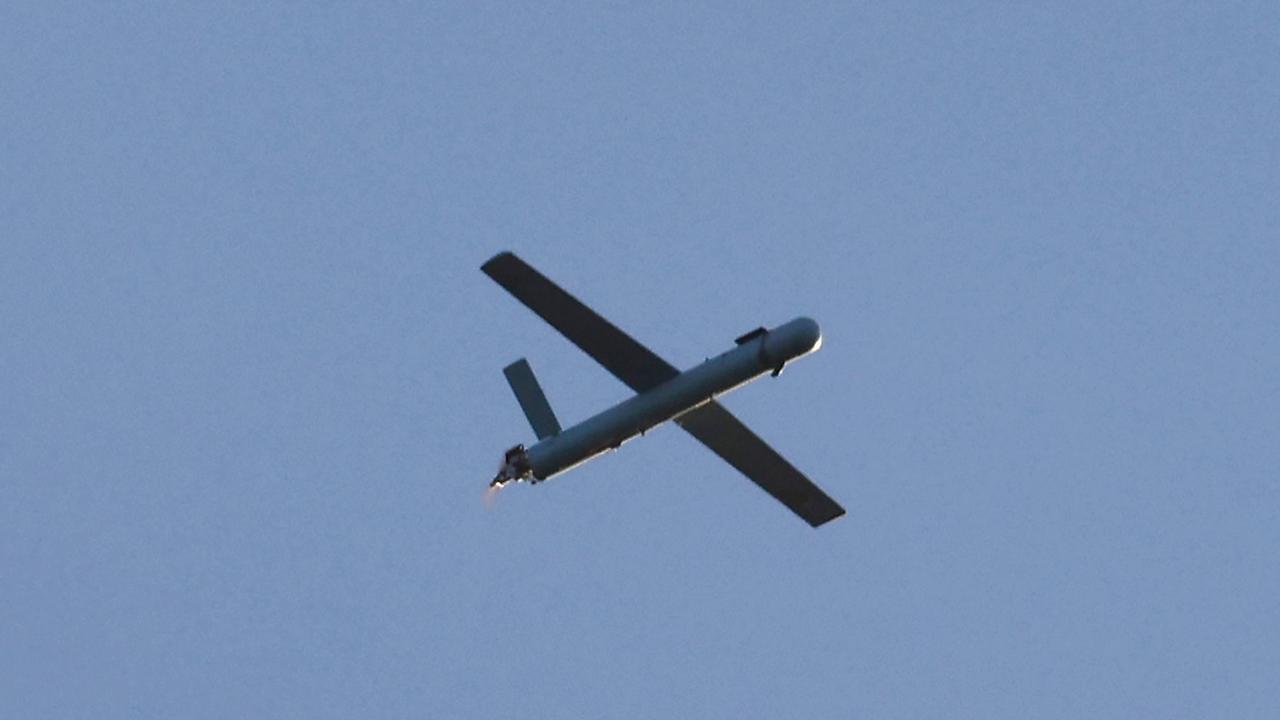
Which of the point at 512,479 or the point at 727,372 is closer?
the point at 727,372

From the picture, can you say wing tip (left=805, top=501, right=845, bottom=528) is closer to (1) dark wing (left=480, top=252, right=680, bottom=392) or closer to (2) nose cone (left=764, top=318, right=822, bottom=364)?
(1) dark wing (left=480, top=252, right=680, bottom=392)

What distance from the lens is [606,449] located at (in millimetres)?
43031

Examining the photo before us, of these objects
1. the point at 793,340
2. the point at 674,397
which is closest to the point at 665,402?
the point at 674,397

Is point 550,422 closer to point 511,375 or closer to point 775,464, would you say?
point 511,375

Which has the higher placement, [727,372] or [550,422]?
[550,422]

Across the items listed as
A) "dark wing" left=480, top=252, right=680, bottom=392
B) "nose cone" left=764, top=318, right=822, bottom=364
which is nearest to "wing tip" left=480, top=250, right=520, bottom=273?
"dark wing" left=480, top=252, right=680, bottom=392

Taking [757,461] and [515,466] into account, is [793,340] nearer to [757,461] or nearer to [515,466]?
[757,461]

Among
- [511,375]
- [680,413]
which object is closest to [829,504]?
[680,413]

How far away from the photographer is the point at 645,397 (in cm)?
4181

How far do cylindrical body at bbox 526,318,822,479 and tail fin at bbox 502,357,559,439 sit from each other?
0.50 m

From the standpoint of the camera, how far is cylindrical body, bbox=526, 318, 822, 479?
3941 cm

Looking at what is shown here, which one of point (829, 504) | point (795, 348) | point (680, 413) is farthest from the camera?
point (829, 504)

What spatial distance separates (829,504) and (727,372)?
5806mm

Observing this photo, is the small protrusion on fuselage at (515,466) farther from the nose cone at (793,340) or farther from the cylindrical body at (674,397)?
the nose cone at (793,340)
